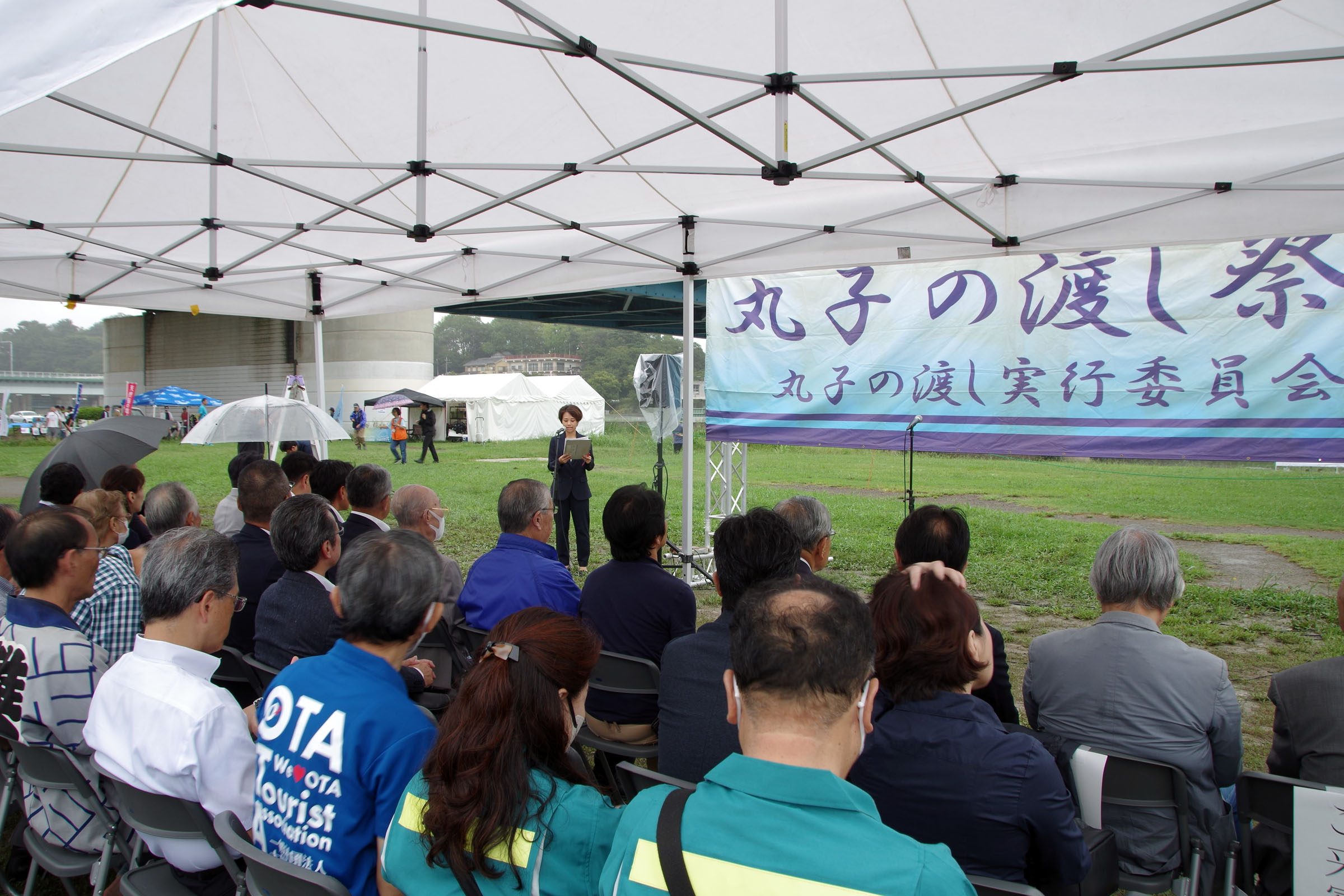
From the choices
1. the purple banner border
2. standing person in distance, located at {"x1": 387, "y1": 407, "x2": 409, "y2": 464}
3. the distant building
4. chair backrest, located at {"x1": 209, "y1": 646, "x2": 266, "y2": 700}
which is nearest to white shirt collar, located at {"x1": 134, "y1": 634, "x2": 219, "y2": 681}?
chair backrest, located at {"x1": 209, "y1": 646, "x2": 266, "y2": 700}

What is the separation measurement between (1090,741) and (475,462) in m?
18.2

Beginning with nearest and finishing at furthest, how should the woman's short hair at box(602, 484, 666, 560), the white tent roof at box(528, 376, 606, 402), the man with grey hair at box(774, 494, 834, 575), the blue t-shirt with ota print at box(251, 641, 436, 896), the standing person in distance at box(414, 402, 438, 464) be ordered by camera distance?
the blue t-shirt with ota print at box(251, 641, 436, 896), the woman's short hair at box(602, 484, 666, 560), the man with grey hair at box(774, 494, 834, 575), the standing person in distance at box(414, 402, 438, 464), the white tent roof at box(528, 376, 606, 402)

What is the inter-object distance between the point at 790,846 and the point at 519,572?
2.12 metres

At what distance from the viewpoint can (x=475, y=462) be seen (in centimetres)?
1922

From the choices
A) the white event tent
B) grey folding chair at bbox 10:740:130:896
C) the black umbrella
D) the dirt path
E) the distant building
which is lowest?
the dirt path

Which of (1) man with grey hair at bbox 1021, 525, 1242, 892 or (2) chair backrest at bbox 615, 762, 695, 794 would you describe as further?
(1) man with grey hair at bbox 1021, 525, 1242, 892

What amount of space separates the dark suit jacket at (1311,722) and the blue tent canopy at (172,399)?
28.4 metres

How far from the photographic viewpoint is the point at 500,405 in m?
28.4

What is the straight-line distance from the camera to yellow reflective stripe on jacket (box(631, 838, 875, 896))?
2.76 feet

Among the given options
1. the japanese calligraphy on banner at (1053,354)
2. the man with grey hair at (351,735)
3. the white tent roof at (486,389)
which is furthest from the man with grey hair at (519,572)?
the white tent roof at (486,389)

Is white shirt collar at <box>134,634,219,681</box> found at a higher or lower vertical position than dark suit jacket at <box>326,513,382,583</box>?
lower

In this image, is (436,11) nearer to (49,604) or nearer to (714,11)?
(714,11)

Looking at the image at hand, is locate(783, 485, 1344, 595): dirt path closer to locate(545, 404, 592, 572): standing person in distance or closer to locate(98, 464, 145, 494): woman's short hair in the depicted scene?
locate(545, 404, 592, 572): standing person in distance

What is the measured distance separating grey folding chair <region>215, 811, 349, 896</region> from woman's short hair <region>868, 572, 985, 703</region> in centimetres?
106
